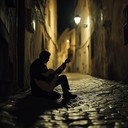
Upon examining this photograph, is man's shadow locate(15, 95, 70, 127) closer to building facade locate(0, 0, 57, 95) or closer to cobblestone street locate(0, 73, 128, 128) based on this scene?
cobblestone street locate(0, 73, 128, 128)

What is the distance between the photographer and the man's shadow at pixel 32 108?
482cm

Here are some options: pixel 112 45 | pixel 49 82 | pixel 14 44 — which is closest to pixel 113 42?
pixel 112 45

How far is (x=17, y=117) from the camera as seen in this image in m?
5.03

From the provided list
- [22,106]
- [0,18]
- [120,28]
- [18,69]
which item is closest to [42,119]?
[22,106]

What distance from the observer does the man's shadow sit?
482cm

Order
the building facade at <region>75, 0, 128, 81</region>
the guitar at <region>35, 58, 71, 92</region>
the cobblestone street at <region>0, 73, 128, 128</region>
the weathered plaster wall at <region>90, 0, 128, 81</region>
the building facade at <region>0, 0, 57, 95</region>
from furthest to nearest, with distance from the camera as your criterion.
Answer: the weathered plaster wall at <region>90, 0, 128, 81</region>
the building facade at <region>75, 0, 128, 81</region>
the building facade at <region>0, 0, 57, 95</region>
the guitar at <region>35, 58, 71, 92</region>
the cobblestone street at <region>0, 73, 128, 128</region>

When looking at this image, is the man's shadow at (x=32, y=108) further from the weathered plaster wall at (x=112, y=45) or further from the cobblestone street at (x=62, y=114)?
the weathered plaster wall at (x=112, y=45)

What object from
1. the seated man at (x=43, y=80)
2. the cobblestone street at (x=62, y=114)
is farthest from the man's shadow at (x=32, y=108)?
the seated man at (x=43, y=80)

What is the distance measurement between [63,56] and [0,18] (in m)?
42.3

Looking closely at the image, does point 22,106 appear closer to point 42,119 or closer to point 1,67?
point 42,119

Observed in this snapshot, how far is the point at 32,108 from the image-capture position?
5.90m

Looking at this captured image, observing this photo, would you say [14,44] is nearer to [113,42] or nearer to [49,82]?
[49,82]

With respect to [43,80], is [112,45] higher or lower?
higher

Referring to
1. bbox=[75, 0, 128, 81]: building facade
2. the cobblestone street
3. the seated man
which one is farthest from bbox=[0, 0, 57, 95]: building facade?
bbox=[75, 0, 128, 81]: building facade
